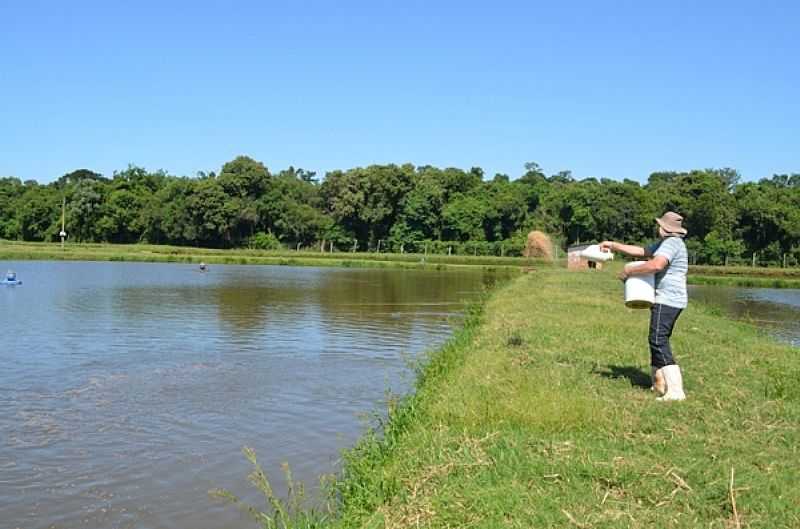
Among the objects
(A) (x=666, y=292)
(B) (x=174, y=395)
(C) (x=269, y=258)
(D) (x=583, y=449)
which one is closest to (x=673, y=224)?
(A) (x=666, y=292)

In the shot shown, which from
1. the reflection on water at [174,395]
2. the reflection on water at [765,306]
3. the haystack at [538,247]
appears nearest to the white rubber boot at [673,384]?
the reflection on water at [174,395]

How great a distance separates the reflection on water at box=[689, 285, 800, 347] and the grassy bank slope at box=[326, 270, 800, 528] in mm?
12321

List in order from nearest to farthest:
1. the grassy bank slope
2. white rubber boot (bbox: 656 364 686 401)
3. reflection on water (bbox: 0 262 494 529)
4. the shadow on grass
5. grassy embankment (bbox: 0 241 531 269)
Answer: the grassy bank slope < reflection on water (bbox: 0 262 494 529) < white rubber boot (bbox: 656 364 686 401) < the shadow on grass < grassy embankment (bbox: 0 241 531 269)

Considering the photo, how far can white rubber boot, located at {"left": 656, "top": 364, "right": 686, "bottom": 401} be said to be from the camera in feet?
26.0

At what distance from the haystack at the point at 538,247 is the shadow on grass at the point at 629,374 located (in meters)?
54.5

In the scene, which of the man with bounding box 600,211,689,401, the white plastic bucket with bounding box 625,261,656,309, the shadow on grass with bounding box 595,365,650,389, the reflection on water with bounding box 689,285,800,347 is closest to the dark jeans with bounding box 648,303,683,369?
the man with bounding box 600,211,689,401

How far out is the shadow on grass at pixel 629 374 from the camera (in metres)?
8.98

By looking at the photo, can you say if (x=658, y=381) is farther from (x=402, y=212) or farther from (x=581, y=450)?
(x=402, y=212)

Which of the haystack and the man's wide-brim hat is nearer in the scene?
the man's wide-brim hat

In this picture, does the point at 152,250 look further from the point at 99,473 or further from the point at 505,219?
the point at 99,473

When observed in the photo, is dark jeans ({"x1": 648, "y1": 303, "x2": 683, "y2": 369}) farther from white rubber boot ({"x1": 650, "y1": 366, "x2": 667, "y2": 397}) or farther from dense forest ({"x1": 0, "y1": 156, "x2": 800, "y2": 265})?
dense forest ({"x1": 0, "y1": 156, "x2": 800, "y2": 265})

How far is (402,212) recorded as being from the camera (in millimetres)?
77188

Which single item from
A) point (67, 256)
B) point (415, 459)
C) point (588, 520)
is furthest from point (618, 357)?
point (67, 256)

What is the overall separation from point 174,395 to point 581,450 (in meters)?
7.69
